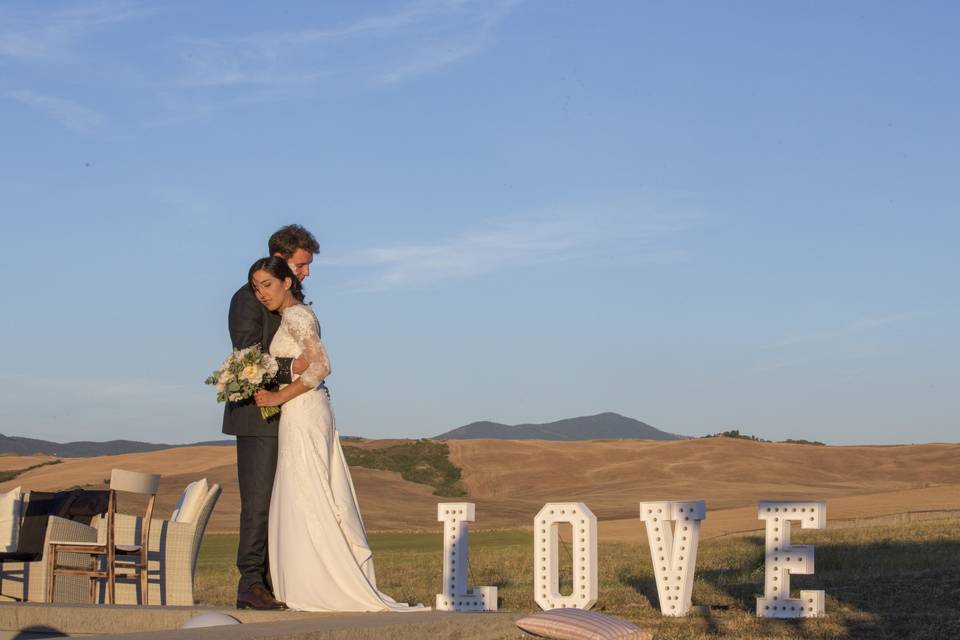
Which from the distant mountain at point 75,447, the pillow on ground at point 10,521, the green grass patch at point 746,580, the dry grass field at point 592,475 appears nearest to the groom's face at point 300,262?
the green grass patch at point 746,580

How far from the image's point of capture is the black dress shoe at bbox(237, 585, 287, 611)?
9195 mm

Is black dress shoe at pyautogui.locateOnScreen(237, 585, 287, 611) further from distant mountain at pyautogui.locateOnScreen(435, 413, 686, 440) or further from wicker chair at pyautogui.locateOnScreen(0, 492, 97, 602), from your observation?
distant mountain at pyautogui.locateOnScreen(435, 413, 686, 440)

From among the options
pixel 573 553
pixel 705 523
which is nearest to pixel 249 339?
pixel 573 553

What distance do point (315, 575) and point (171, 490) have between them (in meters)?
33.8

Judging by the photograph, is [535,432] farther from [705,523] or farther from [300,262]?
[300,262]

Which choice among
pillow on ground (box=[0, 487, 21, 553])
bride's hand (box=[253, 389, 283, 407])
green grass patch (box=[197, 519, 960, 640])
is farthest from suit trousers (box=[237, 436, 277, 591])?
pillow on ground (box=[0, 487, 21, 553])

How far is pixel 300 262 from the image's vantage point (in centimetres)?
959

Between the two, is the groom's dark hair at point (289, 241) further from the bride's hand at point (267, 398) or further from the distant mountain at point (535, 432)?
the distant mountain at point (535, 432)

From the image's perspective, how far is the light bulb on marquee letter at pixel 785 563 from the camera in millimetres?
10102

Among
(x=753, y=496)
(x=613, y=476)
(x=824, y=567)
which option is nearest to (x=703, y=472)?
(x=613, y=476)

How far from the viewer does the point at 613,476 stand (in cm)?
5156

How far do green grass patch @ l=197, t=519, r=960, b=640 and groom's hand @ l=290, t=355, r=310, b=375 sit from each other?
302cm

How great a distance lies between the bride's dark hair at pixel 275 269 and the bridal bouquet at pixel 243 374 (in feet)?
1.73

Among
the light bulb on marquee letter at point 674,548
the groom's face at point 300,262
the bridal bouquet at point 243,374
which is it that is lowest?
the light bulb on marquee letter at point 674,548
